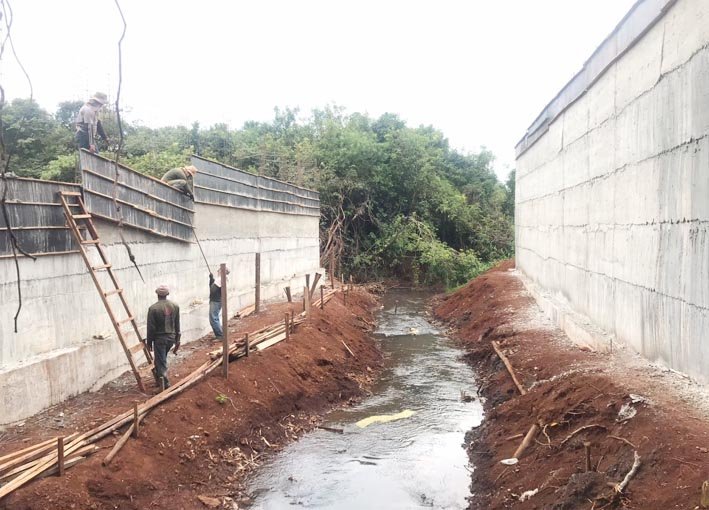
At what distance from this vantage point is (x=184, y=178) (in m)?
14.6

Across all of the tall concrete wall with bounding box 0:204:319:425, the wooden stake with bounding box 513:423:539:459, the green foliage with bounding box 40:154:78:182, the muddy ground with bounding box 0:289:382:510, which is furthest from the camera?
the green foliage with bounding box 40:154:78:182

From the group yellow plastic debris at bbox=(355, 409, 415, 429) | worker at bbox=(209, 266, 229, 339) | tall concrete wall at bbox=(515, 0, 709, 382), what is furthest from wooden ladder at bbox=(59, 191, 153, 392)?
tall concrete wall at bbox=(515, 0, 709, 382)

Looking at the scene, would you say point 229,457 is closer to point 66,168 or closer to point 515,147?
point 66,168

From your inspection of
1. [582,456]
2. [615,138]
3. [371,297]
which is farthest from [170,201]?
[371,297]

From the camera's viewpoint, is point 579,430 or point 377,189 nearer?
point 579,430

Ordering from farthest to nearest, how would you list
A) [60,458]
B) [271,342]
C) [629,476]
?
[271,342] → [60,458] → [629,476]

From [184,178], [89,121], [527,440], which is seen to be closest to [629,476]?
[527,440]

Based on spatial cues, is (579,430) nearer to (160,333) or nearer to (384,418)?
(384,418)

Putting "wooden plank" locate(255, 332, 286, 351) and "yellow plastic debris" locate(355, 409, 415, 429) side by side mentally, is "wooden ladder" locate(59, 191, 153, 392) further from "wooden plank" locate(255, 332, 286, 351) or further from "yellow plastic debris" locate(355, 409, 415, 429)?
"yellow plastic debris" locate(355, 409, 415, 429)

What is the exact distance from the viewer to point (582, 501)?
545 centimetres

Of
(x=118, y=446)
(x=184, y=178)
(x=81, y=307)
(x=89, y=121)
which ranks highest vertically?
(x=89, y=121)

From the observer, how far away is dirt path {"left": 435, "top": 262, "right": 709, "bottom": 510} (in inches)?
201

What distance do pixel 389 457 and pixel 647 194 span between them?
18.6ft

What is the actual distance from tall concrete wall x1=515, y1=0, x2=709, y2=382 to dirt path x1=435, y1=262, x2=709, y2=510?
0.67 meters
